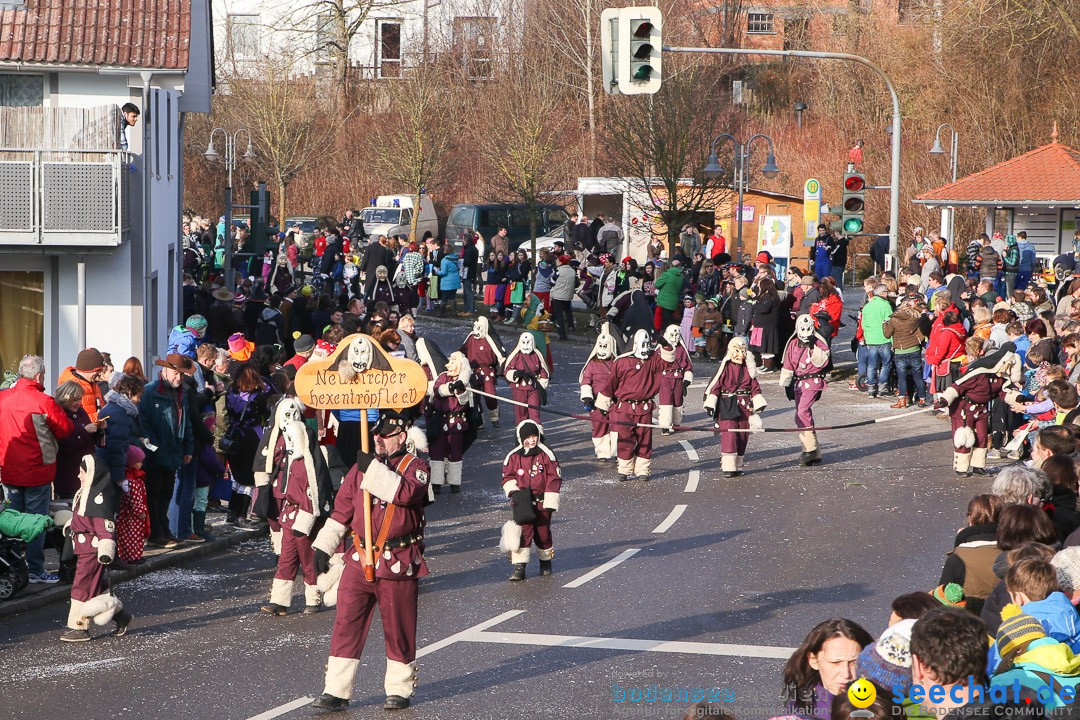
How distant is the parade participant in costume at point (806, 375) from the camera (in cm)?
1859

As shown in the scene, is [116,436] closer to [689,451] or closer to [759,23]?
[689,451]

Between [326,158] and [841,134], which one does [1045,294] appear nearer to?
[841,134]

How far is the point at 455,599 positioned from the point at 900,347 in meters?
12.1

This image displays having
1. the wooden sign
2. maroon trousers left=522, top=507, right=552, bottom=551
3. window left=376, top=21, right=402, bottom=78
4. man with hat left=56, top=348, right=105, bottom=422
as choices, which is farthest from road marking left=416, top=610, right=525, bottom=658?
window left=376, top=21, right=402, bottom=78

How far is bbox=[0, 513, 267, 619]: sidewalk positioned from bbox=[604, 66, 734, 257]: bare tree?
20652mm

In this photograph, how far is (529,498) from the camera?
12844mm

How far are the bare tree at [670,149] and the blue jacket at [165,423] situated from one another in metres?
21.9

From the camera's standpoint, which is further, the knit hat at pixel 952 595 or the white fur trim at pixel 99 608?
the white fur trim at pixel 99 608

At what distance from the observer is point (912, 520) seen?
15320 mm

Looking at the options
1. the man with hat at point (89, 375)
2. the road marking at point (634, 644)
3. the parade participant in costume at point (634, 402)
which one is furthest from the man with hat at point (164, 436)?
the parade participant in costume at point (634, 402)

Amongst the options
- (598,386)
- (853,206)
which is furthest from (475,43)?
(598,386)

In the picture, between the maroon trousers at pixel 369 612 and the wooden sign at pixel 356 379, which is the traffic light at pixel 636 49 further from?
the maroon trousers at pixel 369 612

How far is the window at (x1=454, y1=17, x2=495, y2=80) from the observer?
5616cm

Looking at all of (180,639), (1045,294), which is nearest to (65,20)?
(180,639)
